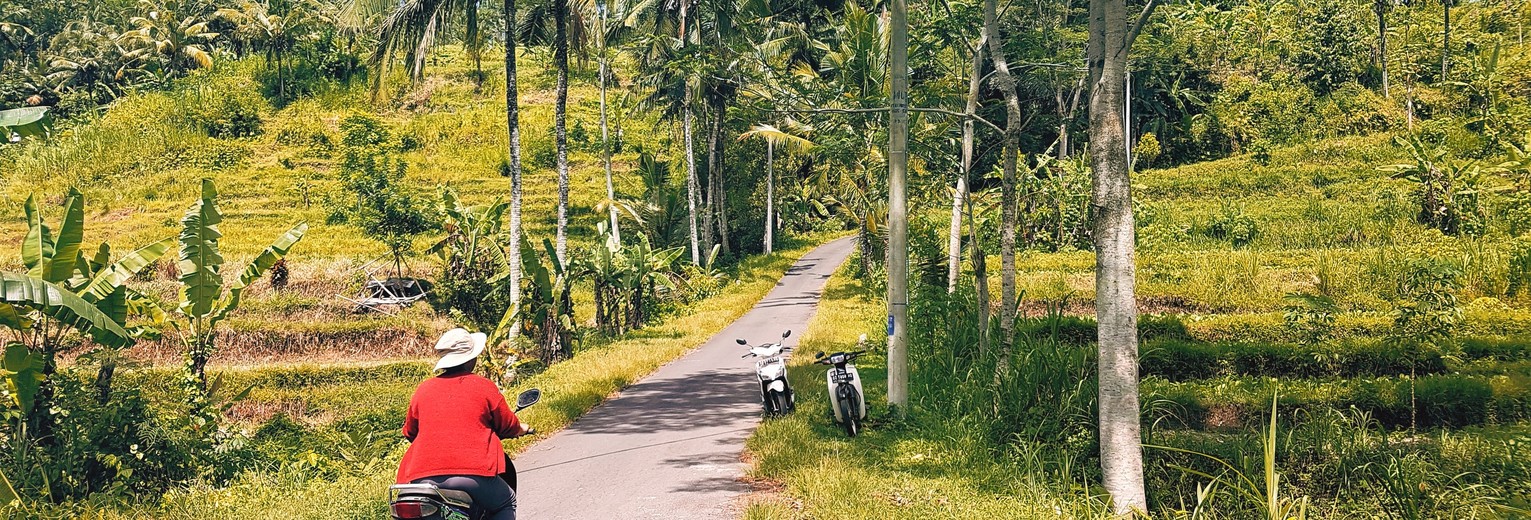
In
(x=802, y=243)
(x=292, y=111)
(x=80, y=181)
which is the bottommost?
(x=802, y=243)

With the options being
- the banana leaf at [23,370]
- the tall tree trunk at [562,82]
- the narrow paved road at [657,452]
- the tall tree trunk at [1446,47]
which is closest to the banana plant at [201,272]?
the banana leaf at [23,370]

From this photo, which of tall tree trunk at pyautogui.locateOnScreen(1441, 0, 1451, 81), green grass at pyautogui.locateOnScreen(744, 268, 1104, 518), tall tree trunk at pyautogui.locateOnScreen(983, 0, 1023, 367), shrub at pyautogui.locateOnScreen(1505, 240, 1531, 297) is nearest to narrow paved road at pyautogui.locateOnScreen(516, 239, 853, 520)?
green grass at pyautogui.locateOnScreen(744, 268, 1104, 518)

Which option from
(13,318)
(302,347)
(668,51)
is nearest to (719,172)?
(668,51)

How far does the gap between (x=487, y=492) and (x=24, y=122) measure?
6.95 m

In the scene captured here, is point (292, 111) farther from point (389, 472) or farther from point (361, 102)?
point (389, 472)

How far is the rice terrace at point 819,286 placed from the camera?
796 cm

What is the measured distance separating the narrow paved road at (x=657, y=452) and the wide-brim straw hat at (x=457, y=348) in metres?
2.96

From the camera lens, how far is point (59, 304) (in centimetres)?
864

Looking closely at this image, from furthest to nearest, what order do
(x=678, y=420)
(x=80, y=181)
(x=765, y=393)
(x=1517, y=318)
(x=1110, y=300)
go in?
(x=80, y=181)
(x=1517, y=318)
(x=678, y=420)
(x=765, y=393)
(x=1110, y=300)

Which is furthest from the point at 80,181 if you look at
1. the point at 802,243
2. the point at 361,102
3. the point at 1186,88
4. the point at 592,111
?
the point at 1186,88

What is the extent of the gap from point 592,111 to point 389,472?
5101 cm

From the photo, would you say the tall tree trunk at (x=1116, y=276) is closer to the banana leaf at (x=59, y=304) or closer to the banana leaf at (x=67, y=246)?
the banana leaf at (x=59, y=304)

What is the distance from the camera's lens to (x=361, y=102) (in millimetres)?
57062

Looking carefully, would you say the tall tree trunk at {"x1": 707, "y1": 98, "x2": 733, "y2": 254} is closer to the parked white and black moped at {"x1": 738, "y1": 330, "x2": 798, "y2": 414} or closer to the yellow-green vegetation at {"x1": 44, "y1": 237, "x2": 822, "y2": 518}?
the yellow-green vegetation at {"x1": 44, "y1": 237, "x2": 822, "y2": 518}
